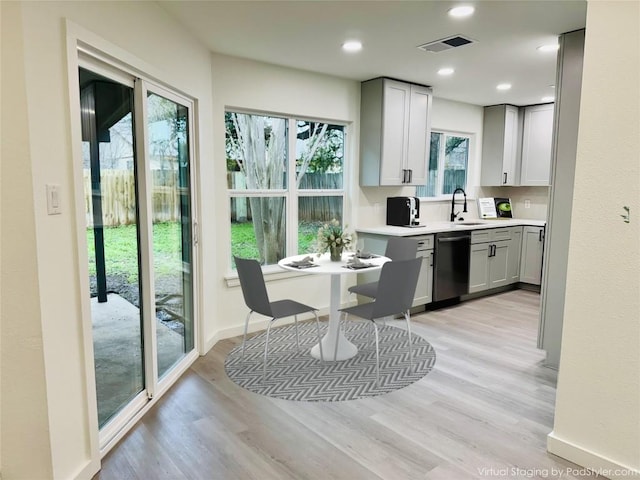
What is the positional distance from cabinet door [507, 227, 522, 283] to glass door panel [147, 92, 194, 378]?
420 cm

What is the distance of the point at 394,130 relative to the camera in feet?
15.3

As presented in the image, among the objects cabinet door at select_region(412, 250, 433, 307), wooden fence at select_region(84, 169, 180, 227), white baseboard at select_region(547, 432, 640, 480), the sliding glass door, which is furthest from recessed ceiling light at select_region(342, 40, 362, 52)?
white baseboard at select_region(547, 432, 640, 480)

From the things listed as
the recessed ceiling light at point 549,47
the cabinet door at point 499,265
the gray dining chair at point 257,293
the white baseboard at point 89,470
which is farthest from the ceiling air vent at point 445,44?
the white baseboard at point 89,470

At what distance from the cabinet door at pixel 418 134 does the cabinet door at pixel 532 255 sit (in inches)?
71.6

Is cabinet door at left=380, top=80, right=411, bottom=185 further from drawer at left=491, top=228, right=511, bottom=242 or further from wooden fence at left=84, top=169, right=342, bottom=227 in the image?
drawer at left=491, top=228, right=511, bottom=242

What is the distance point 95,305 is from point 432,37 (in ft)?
9.54

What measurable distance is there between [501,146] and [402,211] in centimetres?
216

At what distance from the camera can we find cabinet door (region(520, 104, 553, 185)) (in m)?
5.86

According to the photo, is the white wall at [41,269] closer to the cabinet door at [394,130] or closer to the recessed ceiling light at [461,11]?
the recessed ceiling light at [461,11]

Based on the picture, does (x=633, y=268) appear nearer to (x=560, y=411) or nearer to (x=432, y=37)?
(x=560, y=411)

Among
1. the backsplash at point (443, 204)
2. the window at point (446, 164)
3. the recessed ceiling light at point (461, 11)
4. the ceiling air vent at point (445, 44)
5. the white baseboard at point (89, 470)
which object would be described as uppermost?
the ceiling air vent at point (445, 44)

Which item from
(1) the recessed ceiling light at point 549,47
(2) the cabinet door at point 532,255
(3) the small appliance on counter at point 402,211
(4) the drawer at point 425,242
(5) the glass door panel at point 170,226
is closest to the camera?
(5) the glass door panel at point 170,226

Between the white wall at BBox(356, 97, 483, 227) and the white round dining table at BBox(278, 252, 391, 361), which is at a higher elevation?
the white wall at BBox(356, 97, 483, 227)

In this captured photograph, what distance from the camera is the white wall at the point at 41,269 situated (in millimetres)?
1642
